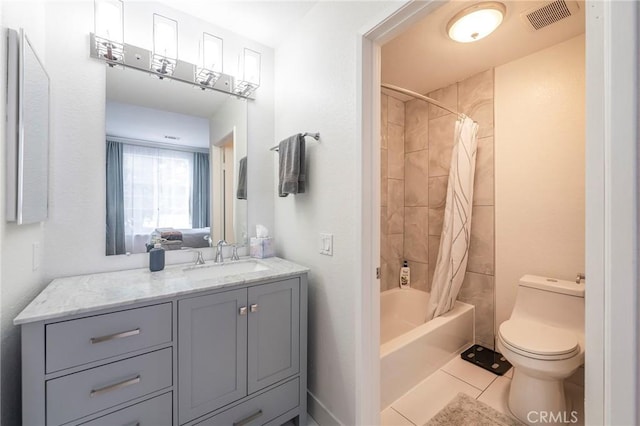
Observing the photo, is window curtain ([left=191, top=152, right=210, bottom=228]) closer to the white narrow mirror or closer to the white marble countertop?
the white marble countertop

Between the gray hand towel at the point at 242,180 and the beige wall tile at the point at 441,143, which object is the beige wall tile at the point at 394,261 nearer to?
the beige wall tile at the point at 441,143

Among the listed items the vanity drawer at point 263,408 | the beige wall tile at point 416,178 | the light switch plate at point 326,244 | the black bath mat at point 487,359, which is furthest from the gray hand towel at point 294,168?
the black bath mat at point 487,359

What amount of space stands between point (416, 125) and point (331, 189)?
5.75 ft

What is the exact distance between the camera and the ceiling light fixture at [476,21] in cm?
150

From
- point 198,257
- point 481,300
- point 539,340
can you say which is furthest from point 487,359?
point 198,257

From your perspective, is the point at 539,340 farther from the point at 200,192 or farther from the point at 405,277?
the point at 200,192

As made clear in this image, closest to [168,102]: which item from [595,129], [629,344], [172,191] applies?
[172,191]

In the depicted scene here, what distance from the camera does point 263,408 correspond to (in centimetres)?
136

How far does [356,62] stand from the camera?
132cm

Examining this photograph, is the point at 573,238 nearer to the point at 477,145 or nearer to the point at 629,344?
the point at 477,145

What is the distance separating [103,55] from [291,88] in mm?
1078

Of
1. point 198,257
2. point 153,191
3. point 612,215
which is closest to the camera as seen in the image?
point 612,215

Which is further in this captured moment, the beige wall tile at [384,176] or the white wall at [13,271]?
the beige wall tile at [384,176]

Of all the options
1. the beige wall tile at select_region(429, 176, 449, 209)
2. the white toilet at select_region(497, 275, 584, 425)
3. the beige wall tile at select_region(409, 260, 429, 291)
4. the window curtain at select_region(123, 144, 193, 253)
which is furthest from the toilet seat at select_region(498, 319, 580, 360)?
the window curtain at select_region(123, 144, 193, 253)
